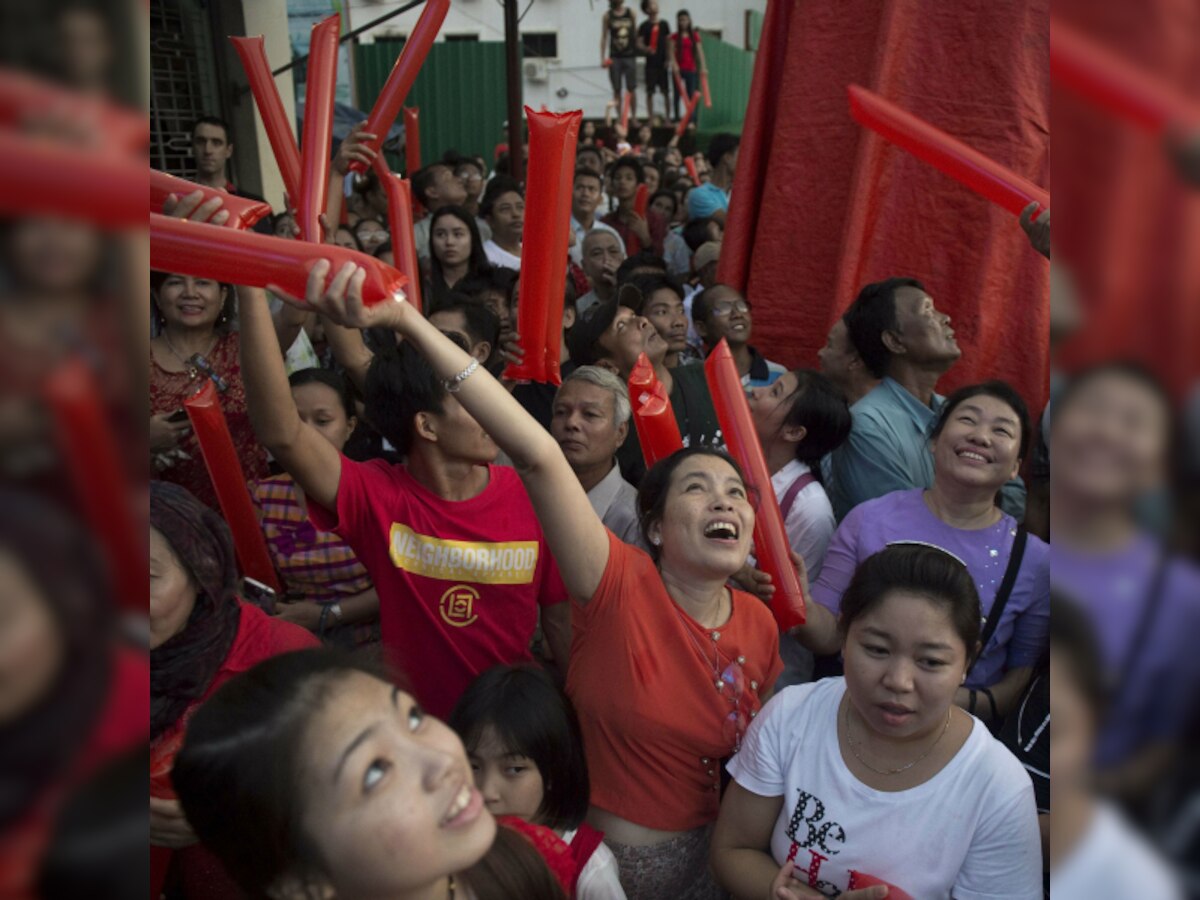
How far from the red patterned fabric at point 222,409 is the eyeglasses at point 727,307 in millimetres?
1538

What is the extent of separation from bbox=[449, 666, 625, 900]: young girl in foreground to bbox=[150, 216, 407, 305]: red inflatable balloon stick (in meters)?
0.77

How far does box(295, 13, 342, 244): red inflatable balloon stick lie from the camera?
203 cm

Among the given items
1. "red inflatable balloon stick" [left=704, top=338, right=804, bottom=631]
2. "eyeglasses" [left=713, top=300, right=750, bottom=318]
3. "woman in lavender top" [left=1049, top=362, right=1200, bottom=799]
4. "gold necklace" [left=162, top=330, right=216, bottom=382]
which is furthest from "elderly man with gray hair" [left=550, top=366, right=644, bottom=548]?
"woman in lavender top" [left=1049, top=362, right=1200, bottom=799]

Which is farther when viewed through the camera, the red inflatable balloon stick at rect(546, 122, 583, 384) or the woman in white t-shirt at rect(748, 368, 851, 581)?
the woman in white t-shirt at rect(748, 368, 851, 581)

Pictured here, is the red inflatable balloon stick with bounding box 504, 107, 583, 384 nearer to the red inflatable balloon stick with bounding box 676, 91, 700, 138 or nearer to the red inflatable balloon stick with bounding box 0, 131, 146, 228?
the red inflatable balloon stick with bounding box 0, 131, 146, 228

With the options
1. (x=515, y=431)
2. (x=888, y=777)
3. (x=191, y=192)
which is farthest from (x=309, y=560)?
(x=888, y=777)

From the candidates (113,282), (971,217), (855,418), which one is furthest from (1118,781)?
(971,217)

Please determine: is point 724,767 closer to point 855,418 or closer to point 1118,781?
point 855,418

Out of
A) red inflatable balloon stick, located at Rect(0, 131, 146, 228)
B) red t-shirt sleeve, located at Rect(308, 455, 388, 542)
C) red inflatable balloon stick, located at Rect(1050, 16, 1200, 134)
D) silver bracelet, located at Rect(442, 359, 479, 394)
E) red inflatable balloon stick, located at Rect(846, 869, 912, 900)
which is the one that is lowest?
red inflatable balloon stick, located at Rect(846, 869, 912, 900)

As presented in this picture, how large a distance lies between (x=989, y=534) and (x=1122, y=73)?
75.5 inches

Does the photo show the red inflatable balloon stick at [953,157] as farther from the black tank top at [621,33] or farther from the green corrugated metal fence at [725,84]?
the green corrugated metal fence at [725,84]

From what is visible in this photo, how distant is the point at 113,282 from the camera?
0.23m

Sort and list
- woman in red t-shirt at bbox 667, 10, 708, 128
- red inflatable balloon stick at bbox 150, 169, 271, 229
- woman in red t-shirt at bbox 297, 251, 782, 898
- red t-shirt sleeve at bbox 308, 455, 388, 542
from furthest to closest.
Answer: woman in red t-shirt at bbox 667, 10, 708, 128 → red t-shirt sleeve at bbox 308, 455, 388, 542 → woman in red t-shirt at bbox 297, 251, 782, 898 → red inflatable balloon stick at bbox 150, 169, 271, 229

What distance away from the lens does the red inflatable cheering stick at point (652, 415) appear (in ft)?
6.71
